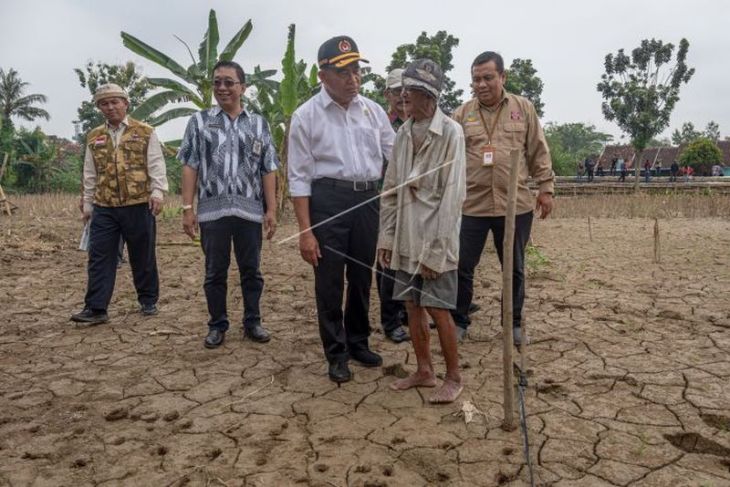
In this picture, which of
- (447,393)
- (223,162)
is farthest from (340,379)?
(223,162)

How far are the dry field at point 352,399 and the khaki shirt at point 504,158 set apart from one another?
876 millimetres

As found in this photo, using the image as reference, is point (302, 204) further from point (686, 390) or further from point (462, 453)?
point (686, 390)

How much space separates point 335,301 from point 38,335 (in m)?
2.29

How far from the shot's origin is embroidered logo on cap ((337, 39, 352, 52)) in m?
2.88

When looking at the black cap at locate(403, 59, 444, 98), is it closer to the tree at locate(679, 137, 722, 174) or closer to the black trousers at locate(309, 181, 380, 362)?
the black trousers at locate(309, 181, 380, 362)

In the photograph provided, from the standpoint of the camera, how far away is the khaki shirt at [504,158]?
135 inches

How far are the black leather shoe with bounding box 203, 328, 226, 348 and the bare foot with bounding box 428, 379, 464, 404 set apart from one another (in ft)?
5.01

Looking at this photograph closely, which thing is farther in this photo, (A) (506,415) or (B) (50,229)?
(B) (50,229)

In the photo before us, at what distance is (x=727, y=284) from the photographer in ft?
16.6

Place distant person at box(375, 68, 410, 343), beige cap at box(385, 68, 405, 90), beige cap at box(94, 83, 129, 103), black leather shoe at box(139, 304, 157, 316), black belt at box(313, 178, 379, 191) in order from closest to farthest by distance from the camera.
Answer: black belt at box(313, 178, 379, 191)
distant person at box(375, 68, 410, 343)
beige cap at box(385, 68, 405, 90)
beige cap at box(94, 83, 129, 103)
black leather shoe at box(139, 304, 157, 316)

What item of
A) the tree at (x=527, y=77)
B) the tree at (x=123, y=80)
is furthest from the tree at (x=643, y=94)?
the tree at (x=123, y=80)

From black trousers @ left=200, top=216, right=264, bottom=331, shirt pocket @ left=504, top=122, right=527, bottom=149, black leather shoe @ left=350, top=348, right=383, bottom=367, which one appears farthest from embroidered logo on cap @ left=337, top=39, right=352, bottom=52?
black leather shoe @ left=350, top=348, right=383, bottom=367

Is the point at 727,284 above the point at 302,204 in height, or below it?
below

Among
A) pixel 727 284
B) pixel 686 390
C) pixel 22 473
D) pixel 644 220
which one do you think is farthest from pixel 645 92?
pixel 22 473
